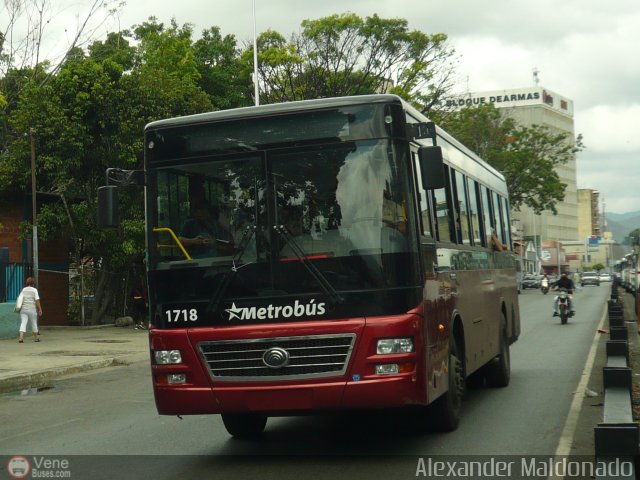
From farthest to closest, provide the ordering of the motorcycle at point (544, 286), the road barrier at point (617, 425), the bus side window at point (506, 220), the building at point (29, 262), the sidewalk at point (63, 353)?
the motorcycle at point (544, 286), the building at point (29, 262), the sidewalk at point (63, 353), the bus side window at point (506, 220), the road barrier at point (617, 425)

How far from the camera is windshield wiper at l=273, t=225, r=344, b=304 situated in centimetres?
737

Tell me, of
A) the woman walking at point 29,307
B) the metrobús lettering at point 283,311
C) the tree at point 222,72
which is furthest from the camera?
the tree at point 222,72

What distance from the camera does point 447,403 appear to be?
8508 millimetres

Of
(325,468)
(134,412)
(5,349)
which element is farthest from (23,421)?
(5,349)

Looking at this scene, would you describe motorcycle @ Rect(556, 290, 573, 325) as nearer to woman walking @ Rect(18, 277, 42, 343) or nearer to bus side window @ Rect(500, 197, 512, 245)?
bus side window @ Rect(500, 197, 512, 245)

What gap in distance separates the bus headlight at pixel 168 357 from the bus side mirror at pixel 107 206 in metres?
1.19

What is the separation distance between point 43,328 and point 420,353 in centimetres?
2397

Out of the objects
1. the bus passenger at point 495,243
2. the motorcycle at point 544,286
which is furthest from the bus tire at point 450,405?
the motorcycle at point 544,286

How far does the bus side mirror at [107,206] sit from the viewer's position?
8.06 m

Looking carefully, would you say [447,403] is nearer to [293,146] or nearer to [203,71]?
[293,146]

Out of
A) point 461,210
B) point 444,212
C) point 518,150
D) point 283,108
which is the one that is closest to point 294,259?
point 283,108

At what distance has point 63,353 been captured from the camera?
2044cm

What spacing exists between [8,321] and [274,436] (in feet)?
59.3

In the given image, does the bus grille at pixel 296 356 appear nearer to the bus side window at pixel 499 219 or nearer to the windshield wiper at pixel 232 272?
the windshield wiper at pixel 232 272
